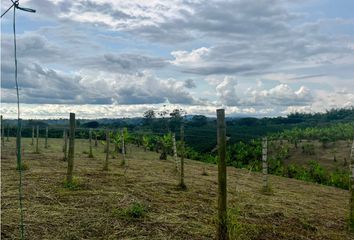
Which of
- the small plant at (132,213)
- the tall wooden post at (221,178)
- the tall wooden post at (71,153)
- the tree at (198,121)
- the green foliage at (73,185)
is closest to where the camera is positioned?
the tall wooden post at (221,178)

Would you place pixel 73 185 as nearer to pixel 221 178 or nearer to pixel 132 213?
pixel 132 213

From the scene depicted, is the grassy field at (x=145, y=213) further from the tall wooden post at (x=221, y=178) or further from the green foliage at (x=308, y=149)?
the green foliage at (x=308, y=149)

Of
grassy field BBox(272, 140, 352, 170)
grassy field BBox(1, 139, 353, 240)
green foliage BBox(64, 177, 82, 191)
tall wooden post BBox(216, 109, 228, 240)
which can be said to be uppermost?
tall wooden post BBox(216, 109, 228, 240)

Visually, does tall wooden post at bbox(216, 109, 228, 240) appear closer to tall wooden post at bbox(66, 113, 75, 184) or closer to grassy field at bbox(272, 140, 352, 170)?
tall wooden post at bbox(66, 113, 75, 184)

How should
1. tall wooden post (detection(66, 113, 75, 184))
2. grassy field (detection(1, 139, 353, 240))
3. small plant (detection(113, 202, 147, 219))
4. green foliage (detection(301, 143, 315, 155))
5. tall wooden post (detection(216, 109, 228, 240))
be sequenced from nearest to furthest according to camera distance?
tall wooden post (detection(216, 109, 228, 240)), grassy field (detection(1, 139, 353, 240)), small plant (detection(113, 202, 147, 219)), tall wooden post (detection(66, 113, 75, 184)), green foliage (detection(301, 143, 315, 155))

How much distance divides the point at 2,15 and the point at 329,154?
3982cm

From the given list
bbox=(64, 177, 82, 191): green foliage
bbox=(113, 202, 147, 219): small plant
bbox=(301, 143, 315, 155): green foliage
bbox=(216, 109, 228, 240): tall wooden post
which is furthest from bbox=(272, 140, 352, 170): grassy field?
bbox=(216, 109, 228, 240): tall wooden post

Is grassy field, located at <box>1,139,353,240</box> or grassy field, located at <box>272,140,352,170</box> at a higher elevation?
grassy field, located at <box>1,139,353,240</box>

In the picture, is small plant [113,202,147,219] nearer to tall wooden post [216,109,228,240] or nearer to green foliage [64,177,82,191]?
tall wooden post [216,109,228,240]

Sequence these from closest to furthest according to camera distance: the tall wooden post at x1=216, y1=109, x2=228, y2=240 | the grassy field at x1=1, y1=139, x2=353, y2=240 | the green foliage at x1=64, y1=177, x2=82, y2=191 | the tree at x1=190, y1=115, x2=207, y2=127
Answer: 1. the tall wooden post at x1=216, y1=109, x2=228, y2=240
2. the grassy field at x1=1, y1=139, x2=353, y2=240
3. the green foliage at x1=64, y1=177, x2=82, y2=191
4. the tree at x1=190, y1=115, x2=207, y2=127

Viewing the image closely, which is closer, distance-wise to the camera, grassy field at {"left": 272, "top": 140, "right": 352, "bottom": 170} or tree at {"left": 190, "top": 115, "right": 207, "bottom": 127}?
grassy field at {"left": 272, "top": 140, "right": 352, "bottom": 170}

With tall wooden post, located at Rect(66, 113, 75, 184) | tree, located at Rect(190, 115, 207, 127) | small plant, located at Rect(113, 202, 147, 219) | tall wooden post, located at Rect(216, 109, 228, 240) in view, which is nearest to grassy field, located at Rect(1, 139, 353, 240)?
small plant, located at Rect(113, 202, 147, 219)

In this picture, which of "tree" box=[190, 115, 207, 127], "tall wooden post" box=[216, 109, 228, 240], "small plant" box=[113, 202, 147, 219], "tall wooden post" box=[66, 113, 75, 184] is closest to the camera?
"tall wooden post" box=[216, 109, 228, 240]

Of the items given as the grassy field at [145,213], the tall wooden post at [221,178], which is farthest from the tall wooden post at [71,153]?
the tall wooden post at [221,178]
